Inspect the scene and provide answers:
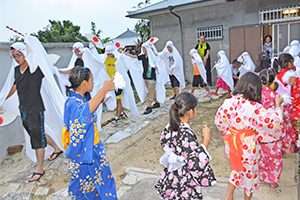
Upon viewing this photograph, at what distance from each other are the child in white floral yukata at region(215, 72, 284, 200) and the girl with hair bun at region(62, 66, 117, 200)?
132 cm

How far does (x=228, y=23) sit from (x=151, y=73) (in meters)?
4.37

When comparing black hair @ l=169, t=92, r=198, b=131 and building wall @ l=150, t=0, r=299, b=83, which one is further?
building wall @ l=150, t=0, r=299, b=83

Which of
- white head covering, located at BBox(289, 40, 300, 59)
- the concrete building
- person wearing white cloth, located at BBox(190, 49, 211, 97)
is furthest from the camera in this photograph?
the concrete building

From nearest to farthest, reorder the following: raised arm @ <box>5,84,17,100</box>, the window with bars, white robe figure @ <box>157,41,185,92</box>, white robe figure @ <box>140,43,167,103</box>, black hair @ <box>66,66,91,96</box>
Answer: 1. black hair @ <box>66,66,91,96</box>
2. raised arm @ <box>5,84,17,100</box>
3. white robe figure @ <box>140,43,167,103</box>
4. white robe figure @ <box>157,41,185,92</box>
5. the window with bars

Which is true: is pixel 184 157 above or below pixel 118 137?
above

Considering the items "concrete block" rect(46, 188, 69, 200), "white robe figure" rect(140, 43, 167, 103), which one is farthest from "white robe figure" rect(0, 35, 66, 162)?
"white robe figure" rect(140, 43, 167, 103)

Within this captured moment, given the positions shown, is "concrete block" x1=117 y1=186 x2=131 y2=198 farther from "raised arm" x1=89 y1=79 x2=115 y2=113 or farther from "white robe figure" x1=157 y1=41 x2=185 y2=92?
"white robe figure" x1=157 y1=41 x2=185 y2=92

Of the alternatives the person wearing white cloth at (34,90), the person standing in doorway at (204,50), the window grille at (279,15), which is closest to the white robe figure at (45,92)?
the person wearing white cloth at (34,90)

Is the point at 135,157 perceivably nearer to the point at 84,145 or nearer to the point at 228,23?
the point at 84,145

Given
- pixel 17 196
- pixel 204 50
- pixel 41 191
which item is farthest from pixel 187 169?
pixel 204 50

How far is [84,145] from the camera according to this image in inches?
92.4

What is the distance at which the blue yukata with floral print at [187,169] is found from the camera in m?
2.14

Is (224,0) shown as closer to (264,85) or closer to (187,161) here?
(264,85)

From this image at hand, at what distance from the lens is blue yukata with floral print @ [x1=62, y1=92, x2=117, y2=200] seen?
231cm
